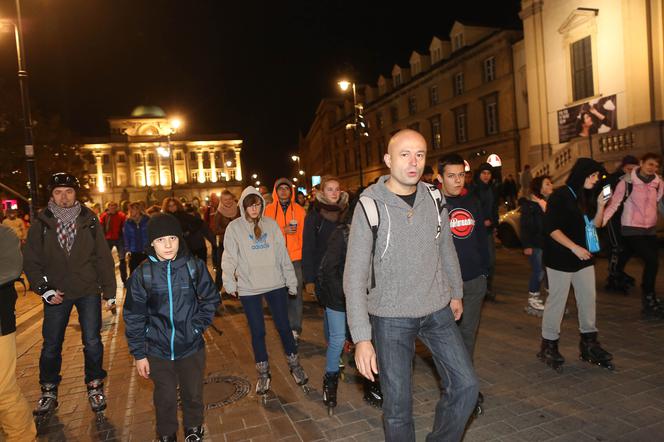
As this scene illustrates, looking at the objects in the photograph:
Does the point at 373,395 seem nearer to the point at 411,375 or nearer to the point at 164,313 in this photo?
the point at 411,375

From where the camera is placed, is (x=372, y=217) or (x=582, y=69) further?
(x=582, y=69)

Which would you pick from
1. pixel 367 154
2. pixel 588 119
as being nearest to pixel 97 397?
pixel 588 119

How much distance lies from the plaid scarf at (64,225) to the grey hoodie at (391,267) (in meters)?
3.13

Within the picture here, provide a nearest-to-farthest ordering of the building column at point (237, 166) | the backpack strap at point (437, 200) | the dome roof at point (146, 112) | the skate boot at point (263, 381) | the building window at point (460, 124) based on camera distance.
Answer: the backpack strap at point (437, 200) < the skate boot at point (263, 381) < the building window at point (460, 124) < the dome roof at point (146, 112) < the building column at point (237, 166)

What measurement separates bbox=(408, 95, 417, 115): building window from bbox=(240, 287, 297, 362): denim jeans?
36155 millimetres

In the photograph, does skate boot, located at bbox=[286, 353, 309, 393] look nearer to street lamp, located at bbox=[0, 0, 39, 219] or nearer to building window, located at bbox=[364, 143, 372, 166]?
street lamp, located at bbox=[0, 0, 39, 219]

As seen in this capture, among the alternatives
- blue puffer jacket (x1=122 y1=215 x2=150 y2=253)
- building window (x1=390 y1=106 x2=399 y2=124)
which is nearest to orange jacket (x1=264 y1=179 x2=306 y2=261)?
blue puffer jacket (x1=122 y1=215 x2=150 y2=253)

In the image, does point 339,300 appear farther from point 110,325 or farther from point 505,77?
point 505,77

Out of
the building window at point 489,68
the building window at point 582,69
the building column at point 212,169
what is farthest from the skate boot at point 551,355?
the building column at point 212,169

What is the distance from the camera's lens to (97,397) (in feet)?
14.7

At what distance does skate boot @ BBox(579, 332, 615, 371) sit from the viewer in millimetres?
4625

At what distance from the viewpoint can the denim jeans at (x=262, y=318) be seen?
467cm

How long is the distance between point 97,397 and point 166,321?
177 centimetres

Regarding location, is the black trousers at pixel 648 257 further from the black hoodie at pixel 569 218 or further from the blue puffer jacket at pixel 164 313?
the blue puffer jacket at pixel 164 313
